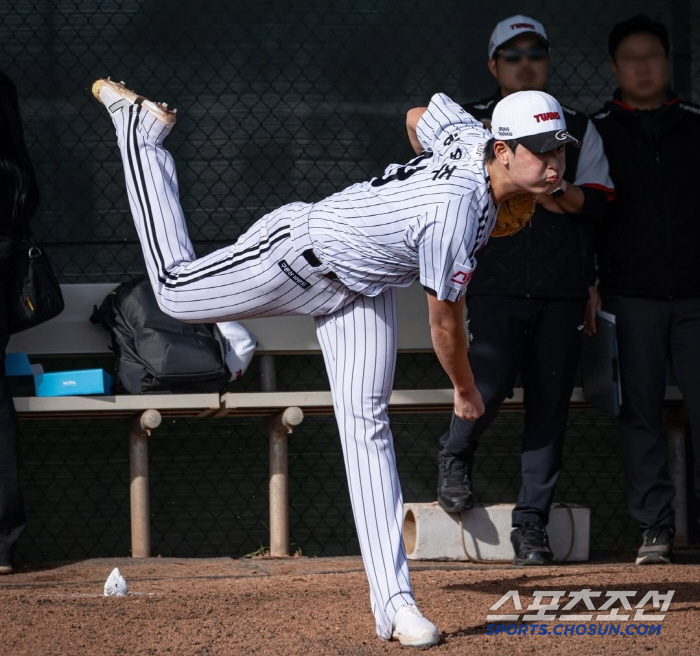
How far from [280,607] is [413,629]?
710 mm

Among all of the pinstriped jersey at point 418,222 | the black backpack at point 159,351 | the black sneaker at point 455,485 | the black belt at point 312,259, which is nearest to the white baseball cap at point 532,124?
the pinstriped jersey at point 418,222

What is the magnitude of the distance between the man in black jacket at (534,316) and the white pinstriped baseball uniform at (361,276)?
120 cm

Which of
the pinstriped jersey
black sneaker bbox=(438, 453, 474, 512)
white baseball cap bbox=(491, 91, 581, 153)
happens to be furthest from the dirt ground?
white baseball cap bbox=(491, 91, 581, 153)

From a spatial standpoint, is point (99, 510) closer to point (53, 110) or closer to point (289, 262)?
point (53, 110)

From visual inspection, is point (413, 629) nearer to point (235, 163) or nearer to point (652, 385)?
point (652, 385)

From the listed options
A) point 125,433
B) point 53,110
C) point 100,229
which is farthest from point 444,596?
point 53,110

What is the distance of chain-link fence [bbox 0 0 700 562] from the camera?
5828 millimetres

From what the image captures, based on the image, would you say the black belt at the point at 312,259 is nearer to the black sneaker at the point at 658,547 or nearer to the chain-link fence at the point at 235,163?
the black sneaker at the point at 658,547

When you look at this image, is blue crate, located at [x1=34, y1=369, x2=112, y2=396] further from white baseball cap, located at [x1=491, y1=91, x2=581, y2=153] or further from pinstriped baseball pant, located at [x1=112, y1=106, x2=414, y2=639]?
white baseball cap, located at [x1=491, y1=91, x2=581, y2=153]

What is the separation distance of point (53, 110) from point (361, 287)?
3017mm

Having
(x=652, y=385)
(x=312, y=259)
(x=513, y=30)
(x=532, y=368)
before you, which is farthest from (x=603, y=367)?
(x=312, y=259)

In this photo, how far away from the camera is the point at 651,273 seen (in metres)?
4.86

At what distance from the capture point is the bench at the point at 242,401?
197 inches

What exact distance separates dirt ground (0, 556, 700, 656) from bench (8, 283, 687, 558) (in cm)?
32
